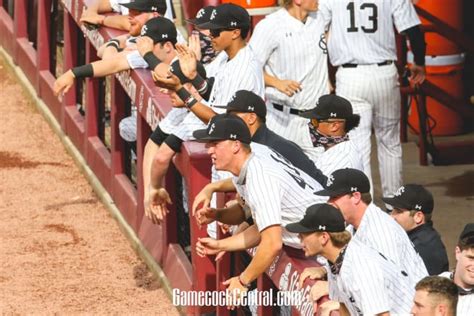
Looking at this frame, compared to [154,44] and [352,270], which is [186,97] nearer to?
[154,44]

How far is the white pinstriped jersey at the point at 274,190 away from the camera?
6.85m

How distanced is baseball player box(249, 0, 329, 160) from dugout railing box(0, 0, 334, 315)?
2.67 ft

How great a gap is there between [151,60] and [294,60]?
1.40 meters

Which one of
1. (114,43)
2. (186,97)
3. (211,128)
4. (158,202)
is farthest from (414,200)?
(114,43)

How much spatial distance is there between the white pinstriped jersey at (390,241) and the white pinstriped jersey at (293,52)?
119 inches

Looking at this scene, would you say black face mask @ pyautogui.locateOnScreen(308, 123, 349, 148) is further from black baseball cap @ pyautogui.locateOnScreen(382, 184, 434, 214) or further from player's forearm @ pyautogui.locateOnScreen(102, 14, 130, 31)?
player's forearm @ pyautogui.locateOnScreen(102, 14, 130, 31)

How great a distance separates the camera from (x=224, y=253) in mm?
7723

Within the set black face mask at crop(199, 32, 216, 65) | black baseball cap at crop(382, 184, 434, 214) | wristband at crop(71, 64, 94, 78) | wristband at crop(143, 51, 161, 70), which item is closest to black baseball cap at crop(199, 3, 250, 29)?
wristband at crop(143, 51, 161, 70)

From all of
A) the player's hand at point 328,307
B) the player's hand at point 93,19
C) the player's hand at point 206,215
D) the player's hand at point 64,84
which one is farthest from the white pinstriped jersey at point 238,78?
the player's hand at point 93,19

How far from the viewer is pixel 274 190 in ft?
22.6

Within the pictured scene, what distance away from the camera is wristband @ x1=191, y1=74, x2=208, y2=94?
27.0ft

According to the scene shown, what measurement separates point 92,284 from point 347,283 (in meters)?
3.54

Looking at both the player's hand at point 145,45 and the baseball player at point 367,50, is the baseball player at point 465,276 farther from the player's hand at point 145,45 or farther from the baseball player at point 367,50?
the baseball player at point 367,50

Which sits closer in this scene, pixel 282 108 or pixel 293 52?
pixel 293 52
